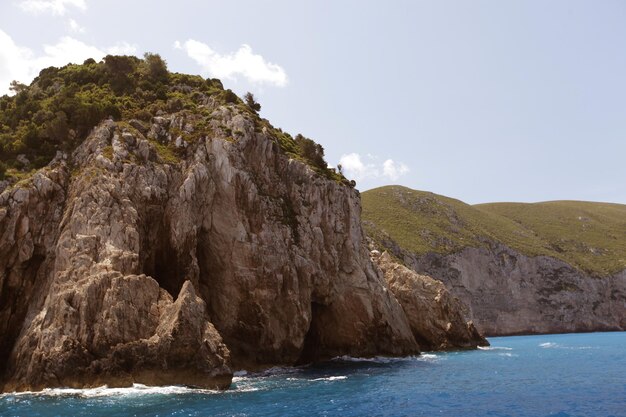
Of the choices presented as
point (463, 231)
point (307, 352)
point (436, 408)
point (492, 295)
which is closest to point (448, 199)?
point (463, 231)

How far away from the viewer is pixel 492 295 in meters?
129

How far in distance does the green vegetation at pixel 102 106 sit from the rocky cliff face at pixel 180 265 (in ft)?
7.88

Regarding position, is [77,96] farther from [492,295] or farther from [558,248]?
[558,248]

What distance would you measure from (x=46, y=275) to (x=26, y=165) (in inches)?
→ 538

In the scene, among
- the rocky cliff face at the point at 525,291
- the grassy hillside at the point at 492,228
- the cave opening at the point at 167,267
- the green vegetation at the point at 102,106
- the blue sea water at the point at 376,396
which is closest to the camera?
the blue sea water at the point at 376,396

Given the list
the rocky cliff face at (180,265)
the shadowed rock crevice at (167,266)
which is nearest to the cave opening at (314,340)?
the rocky cliff face at (180,265)

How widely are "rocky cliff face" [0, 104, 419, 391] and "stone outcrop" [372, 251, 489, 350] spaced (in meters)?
10.7

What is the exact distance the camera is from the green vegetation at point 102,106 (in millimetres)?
51094

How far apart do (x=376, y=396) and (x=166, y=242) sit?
951 inches

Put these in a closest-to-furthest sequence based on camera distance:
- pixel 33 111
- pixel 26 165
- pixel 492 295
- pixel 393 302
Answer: pixel 26 165 < pixel 33 111 < pixel 393 302 < pixel 492 295

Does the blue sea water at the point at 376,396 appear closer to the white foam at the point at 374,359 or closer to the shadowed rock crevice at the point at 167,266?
the white foam at the point at 374,359

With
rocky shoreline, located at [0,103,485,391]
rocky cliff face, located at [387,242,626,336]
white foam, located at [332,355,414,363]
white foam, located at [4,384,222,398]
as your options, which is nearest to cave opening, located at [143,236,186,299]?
rocky shoreline, located at [0,103,485,391]

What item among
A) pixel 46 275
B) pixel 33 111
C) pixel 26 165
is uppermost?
pixel 33 111

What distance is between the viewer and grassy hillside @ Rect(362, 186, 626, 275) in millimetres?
136838
